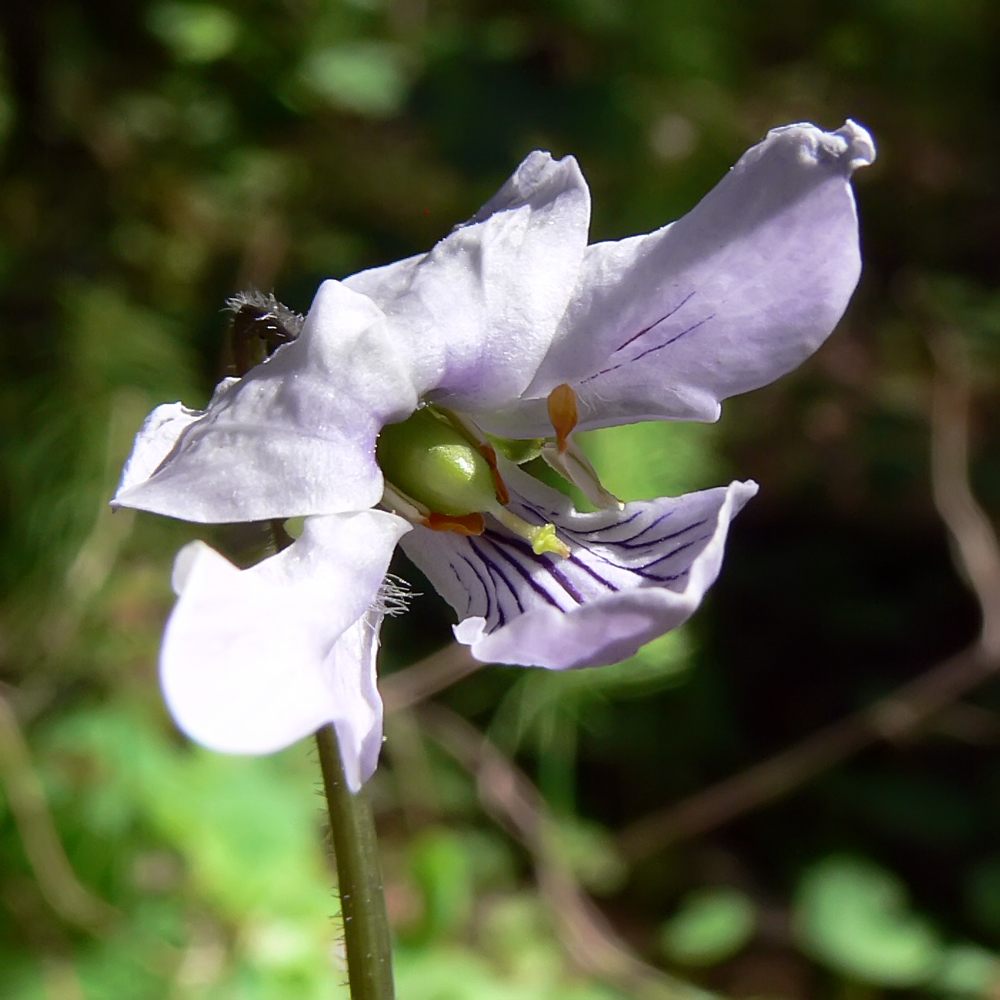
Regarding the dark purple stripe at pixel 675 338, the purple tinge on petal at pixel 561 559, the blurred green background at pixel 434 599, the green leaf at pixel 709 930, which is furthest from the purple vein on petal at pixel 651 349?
the green leaf at pixel 709 930

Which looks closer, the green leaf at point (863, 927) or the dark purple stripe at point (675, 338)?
the dark purple stripe at point (675, 338)

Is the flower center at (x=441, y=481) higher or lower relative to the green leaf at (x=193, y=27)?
higher

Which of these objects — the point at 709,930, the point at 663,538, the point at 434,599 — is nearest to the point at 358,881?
the point at 663,538

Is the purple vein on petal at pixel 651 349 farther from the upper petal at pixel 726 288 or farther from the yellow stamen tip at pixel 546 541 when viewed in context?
the yellow stamen tip at pixel 546 541

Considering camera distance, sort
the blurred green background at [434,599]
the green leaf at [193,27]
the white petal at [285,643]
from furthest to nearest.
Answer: the green leaf at [193,27]
the blurred green background at [434,599]
the white petal at [285,643]

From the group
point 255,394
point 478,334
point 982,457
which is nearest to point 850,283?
point 478,334

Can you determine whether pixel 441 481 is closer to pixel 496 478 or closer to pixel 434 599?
pixel 496 478
